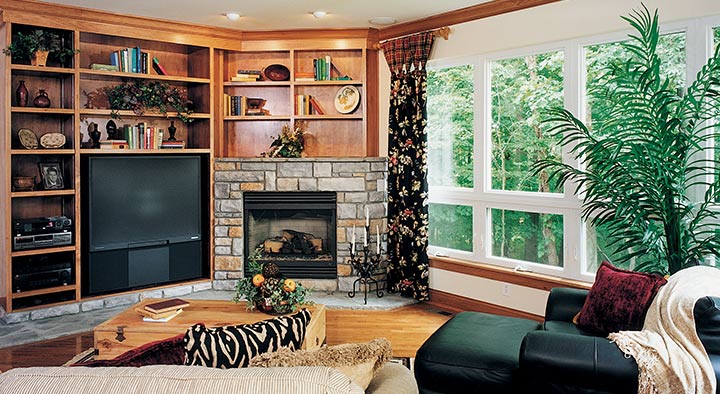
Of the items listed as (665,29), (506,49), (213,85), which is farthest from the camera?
(213,85)

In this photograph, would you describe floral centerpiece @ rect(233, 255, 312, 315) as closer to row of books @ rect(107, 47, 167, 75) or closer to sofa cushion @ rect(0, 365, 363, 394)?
sofa cushion @ rect(0, 365, 363, 394)

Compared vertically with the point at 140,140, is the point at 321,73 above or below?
above

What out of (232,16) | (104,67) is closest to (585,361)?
(232,16)

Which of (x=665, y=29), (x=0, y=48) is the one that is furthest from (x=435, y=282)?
(x=0, y=48)

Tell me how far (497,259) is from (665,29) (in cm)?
222

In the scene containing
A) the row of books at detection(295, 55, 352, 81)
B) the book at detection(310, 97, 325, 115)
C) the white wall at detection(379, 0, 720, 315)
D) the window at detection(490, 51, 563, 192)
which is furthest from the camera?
the book at detection(310, 97, 325, 115)

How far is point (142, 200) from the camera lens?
5.96 m

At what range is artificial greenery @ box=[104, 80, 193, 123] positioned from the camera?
5.85 meters

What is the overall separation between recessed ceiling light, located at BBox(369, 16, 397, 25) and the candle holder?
191 cm

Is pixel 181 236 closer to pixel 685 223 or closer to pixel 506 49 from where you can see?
pixel 506 49

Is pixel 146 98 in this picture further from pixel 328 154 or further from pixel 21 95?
pixel 328 154

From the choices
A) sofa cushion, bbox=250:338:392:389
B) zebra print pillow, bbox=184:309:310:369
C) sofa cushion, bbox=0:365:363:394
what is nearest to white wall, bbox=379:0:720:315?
sofa cushion, bbox=250:338:392:389

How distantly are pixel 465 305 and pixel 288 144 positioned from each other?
2.29 metres

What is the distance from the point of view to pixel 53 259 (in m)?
5.54
